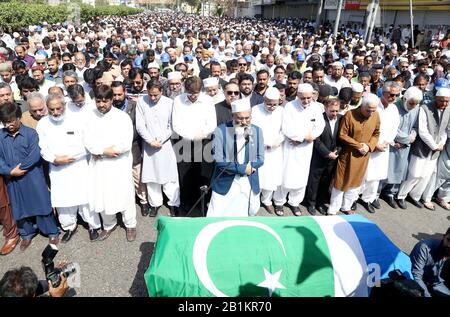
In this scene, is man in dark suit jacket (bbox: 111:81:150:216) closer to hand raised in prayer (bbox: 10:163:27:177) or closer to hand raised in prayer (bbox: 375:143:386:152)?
hand raised in prayer (bbox: 10:163:27:177)

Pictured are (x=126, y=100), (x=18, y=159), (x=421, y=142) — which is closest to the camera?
(x=18, y=159)

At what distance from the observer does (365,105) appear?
3.95 m

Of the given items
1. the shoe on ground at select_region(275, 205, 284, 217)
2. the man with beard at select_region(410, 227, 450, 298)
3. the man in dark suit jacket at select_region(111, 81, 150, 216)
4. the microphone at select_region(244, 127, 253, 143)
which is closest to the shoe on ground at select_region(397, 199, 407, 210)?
the shoe on ground at select_region(275, 205, 284, 217)

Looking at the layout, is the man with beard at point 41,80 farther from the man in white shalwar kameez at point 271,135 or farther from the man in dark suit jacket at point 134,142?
the man in white shalwar kameez at point 271,135

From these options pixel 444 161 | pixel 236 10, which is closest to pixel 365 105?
pixel 444 161

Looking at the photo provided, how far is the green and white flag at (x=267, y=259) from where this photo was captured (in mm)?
2506

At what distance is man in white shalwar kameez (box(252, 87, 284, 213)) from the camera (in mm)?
4051

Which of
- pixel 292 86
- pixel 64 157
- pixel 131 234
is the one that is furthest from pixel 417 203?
pixel 64 157

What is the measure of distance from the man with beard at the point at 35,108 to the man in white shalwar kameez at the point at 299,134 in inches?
105

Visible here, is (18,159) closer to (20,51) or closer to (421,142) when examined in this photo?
(421,142)

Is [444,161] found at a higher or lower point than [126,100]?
lower

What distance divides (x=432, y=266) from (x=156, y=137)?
3041mm

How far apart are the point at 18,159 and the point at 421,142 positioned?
4.79m

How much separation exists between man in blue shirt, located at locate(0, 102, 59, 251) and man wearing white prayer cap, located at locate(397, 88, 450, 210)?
14.9 ft
